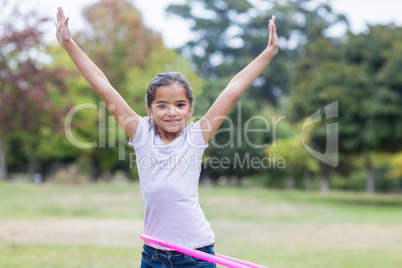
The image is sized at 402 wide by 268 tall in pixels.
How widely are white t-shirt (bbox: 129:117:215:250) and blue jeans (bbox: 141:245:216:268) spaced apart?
4 cm

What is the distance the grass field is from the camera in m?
7.93

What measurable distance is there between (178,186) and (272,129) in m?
24.3

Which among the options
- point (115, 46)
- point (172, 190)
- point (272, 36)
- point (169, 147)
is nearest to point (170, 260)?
point (172, 190)

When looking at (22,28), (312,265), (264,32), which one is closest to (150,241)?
(312,265)

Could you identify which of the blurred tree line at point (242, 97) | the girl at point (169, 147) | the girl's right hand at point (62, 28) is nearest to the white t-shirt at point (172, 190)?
the girl at point (169, 147)

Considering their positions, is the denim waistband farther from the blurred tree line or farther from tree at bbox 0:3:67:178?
tree at bbox 0:3:67:178

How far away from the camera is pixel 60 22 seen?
2633 mm

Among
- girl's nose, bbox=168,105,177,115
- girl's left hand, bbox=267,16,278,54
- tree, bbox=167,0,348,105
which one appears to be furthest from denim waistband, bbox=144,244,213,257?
tree, bbox=167,0,348,105

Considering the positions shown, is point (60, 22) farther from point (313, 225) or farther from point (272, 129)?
point (272, 129)

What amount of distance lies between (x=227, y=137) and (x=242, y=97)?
5.72ft

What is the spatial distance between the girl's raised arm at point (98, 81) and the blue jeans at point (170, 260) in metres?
0.62

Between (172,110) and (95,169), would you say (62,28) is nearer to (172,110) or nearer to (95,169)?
(172,110)

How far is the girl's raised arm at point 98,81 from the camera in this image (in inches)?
104

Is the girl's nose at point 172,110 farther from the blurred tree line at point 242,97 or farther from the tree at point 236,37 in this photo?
the tree at point 236,37
